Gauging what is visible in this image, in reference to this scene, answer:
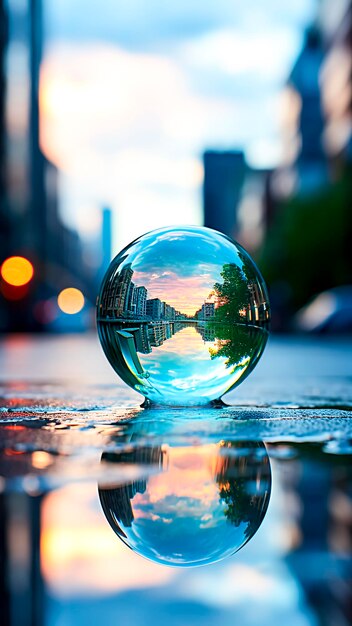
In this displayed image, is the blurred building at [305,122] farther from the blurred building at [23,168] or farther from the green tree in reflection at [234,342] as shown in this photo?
the green tree in reflection at [234,342]

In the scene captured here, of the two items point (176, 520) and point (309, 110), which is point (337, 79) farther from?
point (176, 520)

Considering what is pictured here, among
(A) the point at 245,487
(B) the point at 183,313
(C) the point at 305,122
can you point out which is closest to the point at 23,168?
(C) the point at 305,122

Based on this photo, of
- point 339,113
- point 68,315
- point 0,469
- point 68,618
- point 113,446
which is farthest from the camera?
point 339,113

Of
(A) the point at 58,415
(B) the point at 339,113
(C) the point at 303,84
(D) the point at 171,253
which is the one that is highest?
(C) the point at 303,84

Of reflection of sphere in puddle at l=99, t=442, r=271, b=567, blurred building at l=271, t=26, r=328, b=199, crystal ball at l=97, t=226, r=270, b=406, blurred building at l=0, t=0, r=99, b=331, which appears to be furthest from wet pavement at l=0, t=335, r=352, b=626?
blurred building at l=271, t=26, r=328, b=199

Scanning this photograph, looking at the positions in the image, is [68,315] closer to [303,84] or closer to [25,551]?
[25,551]

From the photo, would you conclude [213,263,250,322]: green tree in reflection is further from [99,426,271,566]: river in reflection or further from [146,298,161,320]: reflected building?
[99,426,271,566]: river in reflection

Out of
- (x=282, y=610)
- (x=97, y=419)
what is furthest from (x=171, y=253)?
(x=282, y=610)

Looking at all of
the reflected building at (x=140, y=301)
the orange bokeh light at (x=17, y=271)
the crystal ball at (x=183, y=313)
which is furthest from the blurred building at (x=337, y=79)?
the reflected building at (x=140, y=301)
